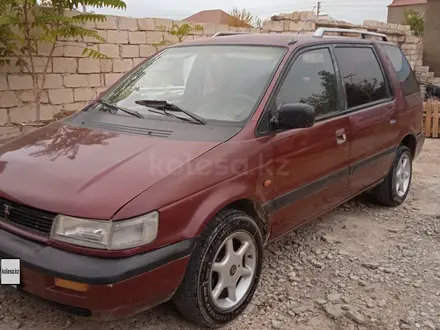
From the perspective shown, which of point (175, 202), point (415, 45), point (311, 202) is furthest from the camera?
point (415, 45)

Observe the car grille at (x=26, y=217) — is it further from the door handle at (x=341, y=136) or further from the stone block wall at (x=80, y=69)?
the stone block wall at (x=80, y=69)

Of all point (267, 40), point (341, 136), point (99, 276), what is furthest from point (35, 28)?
point (99, 276)

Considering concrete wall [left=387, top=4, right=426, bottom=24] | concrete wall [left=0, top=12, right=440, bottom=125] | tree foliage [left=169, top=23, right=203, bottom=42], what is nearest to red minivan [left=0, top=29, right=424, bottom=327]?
concrete wall [left=0, top=12, right=440, bottom=125]

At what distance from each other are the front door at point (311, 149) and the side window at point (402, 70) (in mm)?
1369

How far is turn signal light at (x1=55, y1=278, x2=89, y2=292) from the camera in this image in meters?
2.14

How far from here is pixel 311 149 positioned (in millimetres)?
3355

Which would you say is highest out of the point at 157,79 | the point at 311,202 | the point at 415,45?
the point at 415,45

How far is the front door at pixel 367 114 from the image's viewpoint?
155 inches

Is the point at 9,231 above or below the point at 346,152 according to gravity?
below

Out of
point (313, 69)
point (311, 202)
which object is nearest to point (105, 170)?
point (311, 202)

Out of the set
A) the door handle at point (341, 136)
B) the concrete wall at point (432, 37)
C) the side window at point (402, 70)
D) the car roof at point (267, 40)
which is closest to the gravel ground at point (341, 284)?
the door handle at point (341, 136)

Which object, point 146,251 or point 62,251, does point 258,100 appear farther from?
point 62,251

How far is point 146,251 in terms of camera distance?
2248 millimetres

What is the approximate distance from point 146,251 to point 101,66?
18.5 ft
